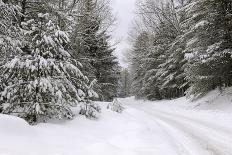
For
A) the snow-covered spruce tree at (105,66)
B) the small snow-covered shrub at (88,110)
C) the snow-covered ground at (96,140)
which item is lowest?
the snow-covered ground at (96,140)

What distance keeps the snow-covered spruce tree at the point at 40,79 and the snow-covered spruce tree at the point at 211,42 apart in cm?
1003

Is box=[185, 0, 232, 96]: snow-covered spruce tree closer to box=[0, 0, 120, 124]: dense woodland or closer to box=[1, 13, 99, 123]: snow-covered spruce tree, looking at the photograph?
box=[0, 0, 120, 124]: dense woodland

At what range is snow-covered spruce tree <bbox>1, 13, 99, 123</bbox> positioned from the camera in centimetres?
1084

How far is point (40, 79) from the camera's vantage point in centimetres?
1087

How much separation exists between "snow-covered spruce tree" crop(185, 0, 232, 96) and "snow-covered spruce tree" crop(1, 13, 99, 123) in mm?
10030

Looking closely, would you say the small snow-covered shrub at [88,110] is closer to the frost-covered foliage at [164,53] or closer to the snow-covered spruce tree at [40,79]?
the snow-covered spruce tree at [40,79]

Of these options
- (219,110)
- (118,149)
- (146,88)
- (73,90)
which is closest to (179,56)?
(146,88)

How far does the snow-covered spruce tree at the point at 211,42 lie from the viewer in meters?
19.1

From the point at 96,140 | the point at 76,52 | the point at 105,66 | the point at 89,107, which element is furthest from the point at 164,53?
the point at 96,140

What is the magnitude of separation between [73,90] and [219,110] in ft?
33.9

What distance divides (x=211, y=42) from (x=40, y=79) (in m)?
12.5

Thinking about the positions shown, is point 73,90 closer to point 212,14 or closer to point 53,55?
point 53,55

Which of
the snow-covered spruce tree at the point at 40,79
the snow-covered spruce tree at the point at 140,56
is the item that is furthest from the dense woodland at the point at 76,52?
the snow-covered spruce tree at the point at 140,56

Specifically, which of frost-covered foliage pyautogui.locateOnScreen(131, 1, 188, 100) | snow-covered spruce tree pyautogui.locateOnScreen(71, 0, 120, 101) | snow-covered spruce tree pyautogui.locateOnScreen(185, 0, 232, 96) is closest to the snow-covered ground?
snow-covered spruce tree pyautogui.locateOnScreen(185, 0, 232, 96)
